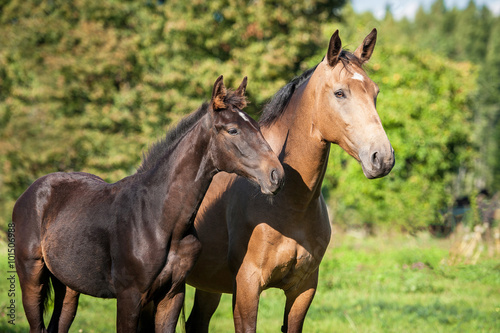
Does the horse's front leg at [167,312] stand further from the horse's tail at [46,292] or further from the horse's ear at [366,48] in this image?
the horse's ear at [366,48]

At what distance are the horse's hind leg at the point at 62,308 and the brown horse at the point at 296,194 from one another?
132cm

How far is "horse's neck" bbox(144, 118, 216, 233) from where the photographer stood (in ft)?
11.7

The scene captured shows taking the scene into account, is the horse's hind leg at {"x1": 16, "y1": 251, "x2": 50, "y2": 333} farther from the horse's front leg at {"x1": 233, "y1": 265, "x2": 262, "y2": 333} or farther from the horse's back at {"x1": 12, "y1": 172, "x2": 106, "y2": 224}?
the horse's front leg at {"x1": 233, "y1": 265, "x2": 262, "y2": 333}

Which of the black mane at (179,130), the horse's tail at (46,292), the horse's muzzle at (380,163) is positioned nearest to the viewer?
the horse's muzzle at (380,163)

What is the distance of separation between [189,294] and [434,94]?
12078mm

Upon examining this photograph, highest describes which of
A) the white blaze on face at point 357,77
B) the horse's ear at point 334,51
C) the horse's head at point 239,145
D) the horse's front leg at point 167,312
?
the horse's ear at point 334,51

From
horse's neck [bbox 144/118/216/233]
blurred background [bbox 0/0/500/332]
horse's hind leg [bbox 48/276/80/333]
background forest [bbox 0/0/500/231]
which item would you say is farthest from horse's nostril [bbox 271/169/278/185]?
background forest [bbox 0/0/500/231]

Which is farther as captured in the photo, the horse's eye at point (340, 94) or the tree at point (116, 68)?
the tree at point (116, 68)

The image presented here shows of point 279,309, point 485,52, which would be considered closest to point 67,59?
point 279,309

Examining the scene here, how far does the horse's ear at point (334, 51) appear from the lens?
3.47m

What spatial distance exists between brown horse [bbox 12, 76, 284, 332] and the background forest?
484 inches

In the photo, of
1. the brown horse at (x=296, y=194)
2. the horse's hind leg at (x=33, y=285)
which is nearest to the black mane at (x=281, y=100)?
the brown horse at (x=296, y=194)

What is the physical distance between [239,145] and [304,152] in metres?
0.59

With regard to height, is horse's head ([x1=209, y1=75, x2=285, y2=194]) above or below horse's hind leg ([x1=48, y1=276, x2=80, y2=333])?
above
